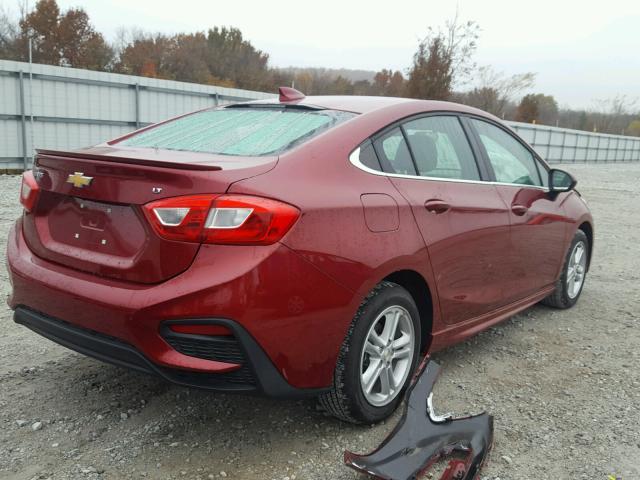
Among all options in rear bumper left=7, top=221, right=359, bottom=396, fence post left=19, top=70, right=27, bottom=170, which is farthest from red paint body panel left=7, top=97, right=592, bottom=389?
fence post left=19, top=70, right=27, bottom=170

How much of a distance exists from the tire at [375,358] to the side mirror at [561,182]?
6.49ft

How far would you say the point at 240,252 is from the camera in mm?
2188

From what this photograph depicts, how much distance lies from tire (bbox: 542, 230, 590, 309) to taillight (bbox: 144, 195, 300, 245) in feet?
10.5

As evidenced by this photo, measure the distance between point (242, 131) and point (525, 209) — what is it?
1983mm

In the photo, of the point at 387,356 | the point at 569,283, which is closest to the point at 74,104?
the point at 569,283

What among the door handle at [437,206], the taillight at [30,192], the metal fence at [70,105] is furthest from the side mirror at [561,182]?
the metal fence at [70,105]

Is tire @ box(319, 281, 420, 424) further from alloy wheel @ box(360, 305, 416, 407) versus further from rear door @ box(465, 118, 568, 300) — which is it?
rear door @ box(465, 118, 568, 300)

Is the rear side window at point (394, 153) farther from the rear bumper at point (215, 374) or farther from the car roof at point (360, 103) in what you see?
the rear bumper at point (215, 374)

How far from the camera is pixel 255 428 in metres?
2.78

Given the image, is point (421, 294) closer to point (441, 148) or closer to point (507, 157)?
point (441, 148)

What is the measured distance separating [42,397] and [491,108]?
122 ft

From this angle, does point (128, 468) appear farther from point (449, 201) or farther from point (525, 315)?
point (525, 315)

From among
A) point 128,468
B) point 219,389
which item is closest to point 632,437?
point 219,389

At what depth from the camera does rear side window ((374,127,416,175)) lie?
2848 mm
